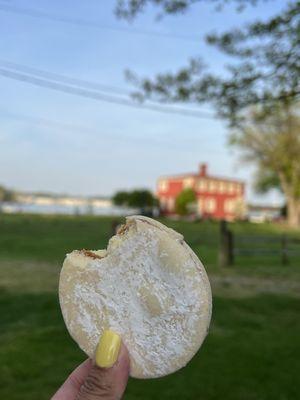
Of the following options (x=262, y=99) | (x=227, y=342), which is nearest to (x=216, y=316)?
(x=227, y=342)

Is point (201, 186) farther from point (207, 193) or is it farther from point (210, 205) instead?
point (210, 205)

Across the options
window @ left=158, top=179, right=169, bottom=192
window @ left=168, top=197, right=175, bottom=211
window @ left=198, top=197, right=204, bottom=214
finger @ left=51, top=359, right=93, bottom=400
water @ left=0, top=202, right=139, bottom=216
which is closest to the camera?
finger @ left=51, top=359, right=93, bottom=400

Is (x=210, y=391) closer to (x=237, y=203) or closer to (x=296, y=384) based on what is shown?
(x=296, y=384)

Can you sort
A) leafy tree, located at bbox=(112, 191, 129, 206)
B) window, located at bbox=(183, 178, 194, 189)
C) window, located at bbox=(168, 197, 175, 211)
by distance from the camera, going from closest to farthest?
window, located at bbox=(183, 178, 194, 189) < window, located at bbox=(168, 197, 175, 211) < leafy tree, located at bbox=(112, 191, 129, 206)

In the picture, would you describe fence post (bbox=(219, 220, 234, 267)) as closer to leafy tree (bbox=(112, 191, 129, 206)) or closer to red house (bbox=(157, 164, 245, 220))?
red house (bbox=(157, 164, 245, 220))

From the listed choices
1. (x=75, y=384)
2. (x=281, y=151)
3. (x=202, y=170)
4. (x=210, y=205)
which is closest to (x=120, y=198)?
(x=202, y=170)

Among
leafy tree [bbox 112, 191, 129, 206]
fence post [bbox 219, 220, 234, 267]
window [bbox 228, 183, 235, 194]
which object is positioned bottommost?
fence post [bbox 219, 220, 234, 267]

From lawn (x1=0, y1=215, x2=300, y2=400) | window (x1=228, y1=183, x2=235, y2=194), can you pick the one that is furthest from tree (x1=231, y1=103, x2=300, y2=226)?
lawn (x1=0, y1=215, x2=300, y2=400)

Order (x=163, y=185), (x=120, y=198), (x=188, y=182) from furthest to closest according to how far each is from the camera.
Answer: (x=163, y=185)
(x=120, y=198)
(x=188, y=182)
